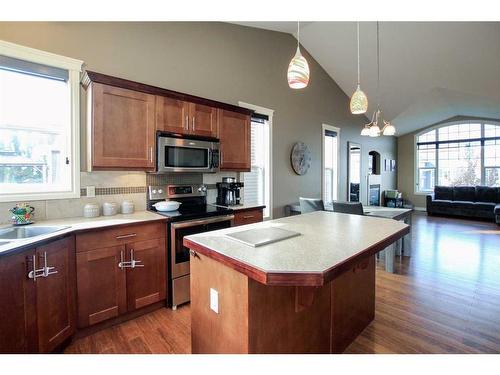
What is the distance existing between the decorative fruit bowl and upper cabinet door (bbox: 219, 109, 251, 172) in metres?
1.88

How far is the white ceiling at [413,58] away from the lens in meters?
3.94

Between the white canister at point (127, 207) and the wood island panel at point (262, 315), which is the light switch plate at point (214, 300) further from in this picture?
the white canister at point (127, 207)

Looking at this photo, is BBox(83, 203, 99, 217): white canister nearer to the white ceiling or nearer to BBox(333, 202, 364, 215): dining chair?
BBox(333, 202, 364, 215): dining chair

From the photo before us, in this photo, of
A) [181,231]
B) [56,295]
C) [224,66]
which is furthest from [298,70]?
[56,295]

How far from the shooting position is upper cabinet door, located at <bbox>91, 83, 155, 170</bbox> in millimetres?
2258

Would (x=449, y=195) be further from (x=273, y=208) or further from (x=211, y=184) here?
(x=211, y=184)

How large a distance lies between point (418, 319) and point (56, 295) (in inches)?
117

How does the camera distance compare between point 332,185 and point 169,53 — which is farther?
point 332,185

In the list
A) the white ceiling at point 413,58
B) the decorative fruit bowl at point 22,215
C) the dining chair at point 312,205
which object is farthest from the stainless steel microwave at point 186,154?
the white ceiling at point 413,58

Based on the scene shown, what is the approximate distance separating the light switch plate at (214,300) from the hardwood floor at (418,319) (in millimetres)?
751

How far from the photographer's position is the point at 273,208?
441 cm

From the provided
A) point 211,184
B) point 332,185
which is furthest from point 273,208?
point 332,185

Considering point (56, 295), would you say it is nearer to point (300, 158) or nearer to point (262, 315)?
point (262, 315)
